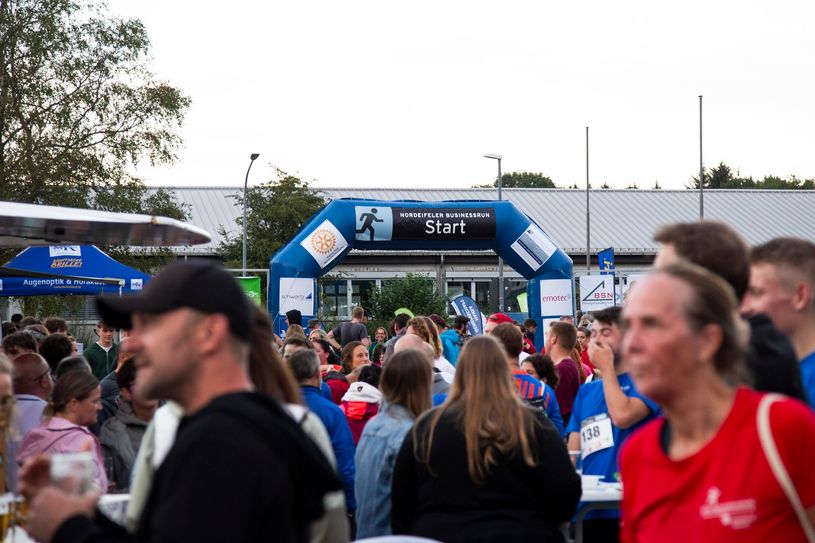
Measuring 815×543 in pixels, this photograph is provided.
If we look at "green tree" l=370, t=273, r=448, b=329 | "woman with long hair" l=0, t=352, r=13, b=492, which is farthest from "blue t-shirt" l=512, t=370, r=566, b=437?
"green tree" l=370, t=273, r=448, b=329

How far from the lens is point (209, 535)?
223cm

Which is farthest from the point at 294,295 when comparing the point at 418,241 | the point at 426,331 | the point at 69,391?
the point at 69,391

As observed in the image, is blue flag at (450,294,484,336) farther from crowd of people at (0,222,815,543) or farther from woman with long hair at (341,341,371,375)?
crowd of people at (0,222,815,543)

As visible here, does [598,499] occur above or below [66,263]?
below

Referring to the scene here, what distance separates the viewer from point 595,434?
234 inches

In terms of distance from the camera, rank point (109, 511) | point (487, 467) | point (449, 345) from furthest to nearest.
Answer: point (449, 345), point (487, 467), point (109, 511)

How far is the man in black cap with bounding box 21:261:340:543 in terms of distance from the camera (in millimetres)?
2270

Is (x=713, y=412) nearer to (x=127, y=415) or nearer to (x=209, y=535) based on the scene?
(x=209, y=535)

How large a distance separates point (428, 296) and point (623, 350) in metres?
27.2

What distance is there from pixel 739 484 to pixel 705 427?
0.18m

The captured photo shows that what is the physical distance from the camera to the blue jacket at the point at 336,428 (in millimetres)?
6801

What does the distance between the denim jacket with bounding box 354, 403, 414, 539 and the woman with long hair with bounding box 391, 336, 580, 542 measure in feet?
3.02

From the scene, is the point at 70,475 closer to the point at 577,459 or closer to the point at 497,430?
the point at 497,430

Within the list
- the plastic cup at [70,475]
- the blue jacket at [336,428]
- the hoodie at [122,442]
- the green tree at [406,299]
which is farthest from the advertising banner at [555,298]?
the plastic cup at [70,475]
